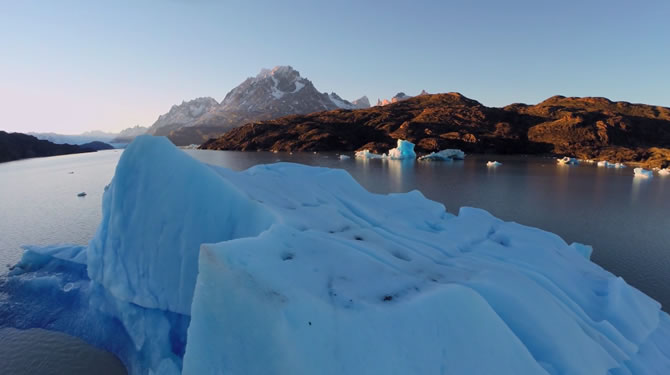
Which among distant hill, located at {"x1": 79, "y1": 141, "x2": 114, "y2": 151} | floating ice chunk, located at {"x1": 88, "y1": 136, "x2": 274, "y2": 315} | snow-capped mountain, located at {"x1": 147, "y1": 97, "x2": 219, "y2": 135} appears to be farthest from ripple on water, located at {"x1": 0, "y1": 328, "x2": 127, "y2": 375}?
snow-capped mountain, located at {"x1": 147, "y1": 97, "x2": 219, "y2": 135}

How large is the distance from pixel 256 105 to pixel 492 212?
14667 centimetres

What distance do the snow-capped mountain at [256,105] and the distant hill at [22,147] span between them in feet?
176

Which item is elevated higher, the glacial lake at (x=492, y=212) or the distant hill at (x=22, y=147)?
the distant hill at (x=22, y=147)

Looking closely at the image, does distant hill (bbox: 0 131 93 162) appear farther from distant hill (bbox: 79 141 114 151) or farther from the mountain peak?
the mountain peak

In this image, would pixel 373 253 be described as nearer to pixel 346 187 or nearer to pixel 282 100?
pixel 346 187

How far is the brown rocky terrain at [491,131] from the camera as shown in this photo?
48469mm

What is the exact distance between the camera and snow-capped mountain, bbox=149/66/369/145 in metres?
123

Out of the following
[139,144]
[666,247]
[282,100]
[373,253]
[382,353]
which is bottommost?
[666,247]

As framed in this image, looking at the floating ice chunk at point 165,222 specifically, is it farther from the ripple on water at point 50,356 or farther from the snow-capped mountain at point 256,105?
the snow-capped mountain at point 256,105

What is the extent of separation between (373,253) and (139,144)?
4.28 m

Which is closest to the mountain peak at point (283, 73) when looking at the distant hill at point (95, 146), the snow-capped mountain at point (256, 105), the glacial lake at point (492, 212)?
the snow-capped mountain at point (256, 105)

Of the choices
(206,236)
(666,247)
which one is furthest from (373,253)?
(666,247)

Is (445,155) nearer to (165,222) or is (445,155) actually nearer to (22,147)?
(165,222)

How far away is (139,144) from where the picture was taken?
5.04 meters
